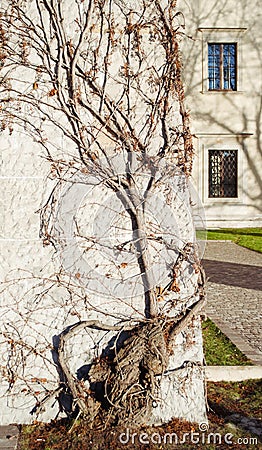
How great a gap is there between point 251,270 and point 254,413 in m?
7.34

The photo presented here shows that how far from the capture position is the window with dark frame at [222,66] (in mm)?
21438

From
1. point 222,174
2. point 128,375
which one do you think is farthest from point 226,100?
point 128,375

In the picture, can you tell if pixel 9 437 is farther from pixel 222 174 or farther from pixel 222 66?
pixel 222 66

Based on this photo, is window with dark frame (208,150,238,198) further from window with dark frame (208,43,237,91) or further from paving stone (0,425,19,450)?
paving stone (0,425,19,450)

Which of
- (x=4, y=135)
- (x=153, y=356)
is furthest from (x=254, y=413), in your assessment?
(x=4, y=135)

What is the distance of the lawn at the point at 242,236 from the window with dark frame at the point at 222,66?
5413 mm

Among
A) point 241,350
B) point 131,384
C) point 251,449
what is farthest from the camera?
point 241,350

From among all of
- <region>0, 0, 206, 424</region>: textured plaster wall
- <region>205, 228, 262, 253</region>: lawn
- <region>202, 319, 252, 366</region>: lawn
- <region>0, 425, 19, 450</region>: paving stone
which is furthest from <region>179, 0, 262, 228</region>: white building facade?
<region>0, 425, 19, 450</region>: paving stone

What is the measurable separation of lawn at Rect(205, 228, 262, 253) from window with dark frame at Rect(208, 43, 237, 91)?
5413mm

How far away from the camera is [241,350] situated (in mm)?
5434

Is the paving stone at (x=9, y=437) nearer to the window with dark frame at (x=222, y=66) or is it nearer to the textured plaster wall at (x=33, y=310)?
the textured plaster wall at (x=33, y=310)

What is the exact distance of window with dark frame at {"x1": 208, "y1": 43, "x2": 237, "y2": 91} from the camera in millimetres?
21438

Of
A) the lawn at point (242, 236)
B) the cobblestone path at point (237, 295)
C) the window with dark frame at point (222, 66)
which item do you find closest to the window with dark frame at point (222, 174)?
the lawn at point (242, 236)

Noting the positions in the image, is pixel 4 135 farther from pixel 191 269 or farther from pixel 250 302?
pixel 250 302
